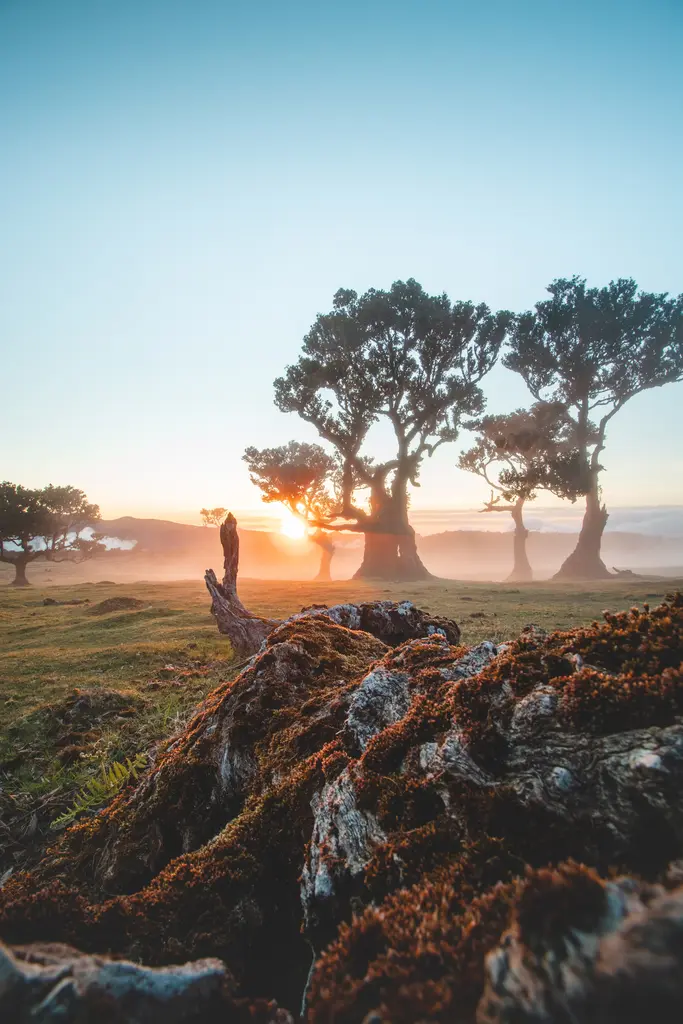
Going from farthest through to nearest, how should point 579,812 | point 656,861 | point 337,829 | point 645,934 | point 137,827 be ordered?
point 137,827
point 337,829
point 579,812
point 656,861
point 645,934

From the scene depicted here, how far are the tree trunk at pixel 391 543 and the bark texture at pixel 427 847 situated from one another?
175 ft

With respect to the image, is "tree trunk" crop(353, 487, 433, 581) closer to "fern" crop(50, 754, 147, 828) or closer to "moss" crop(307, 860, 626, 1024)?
"fern" crop(50, 754, 147, 828)

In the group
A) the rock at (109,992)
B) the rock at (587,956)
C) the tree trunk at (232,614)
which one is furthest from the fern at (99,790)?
the tree trunk at (232,614)

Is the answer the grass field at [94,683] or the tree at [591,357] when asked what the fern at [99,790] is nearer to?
the grass field at [94,683]

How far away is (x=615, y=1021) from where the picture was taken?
4.06 feet

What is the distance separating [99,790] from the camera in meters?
5.59

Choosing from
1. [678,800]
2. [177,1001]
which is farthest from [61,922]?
[678,800]

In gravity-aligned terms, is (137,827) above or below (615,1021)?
below

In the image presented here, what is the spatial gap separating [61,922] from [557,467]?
178 ft

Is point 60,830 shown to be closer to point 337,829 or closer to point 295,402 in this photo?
point 337,829

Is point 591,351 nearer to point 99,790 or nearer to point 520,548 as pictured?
point 520,548

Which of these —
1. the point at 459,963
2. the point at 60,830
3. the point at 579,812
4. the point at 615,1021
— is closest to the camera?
the point at 615,1021

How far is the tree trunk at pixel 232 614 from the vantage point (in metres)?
13.7

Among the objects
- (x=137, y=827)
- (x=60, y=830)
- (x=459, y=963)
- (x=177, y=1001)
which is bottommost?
(x=60, y=830)
